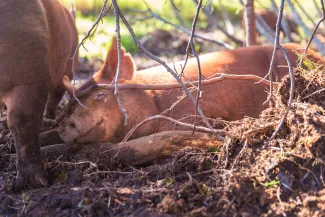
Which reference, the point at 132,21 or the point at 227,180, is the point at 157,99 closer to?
the point at 227,180

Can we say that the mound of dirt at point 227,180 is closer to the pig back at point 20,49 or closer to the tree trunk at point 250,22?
the pig back at point 20,49

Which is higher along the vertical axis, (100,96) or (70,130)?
(100,96)

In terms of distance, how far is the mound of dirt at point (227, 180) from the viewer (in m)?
2.90

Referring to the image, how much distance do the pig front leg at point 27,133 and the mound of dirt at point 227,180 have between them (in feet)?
0.43

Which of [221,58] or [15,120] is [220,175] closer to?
[15,120]

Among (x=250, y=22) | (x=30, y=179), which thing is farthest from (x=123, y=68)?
(x=250, y=22)

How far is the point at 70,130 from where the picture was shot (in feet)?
14.0

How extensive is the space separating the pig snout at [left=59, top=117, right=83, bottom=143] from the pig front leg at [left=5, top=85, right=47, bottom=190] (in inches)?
24.4

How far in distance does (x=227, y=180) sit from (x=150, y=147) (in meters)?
0.88

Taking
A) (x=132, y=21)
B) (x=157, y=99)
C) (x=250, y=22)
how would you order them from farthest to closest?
(x=132, y=21)
(x=250, y=22)
(x=157, y=99)

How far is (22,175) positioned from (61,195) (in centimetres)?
49

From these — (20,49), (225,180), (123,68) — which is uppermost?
(20,49)

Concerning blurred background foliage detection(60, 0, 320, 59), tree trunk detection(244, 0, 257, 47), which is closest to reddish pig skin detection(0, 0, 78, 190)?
tree trunk detection(244, 0, 257, 47)

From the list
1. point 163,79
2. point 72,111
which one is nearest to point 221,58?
point 163,79
